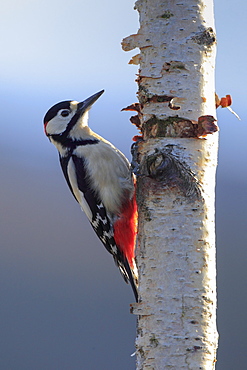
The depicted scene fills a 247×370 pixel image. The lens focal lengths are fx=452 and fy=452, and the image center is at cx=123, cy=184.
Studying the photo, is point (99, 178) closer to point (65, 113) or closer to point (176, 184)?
point (65, 113)

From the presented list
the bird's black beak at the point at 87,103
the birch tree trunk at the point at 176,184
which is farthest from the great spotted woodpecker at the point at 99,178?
the birch tree trunk at the point at 176,184

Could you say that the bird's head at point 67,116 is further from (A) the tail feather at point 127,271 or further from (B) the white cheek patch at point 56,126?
(A) the tail feather at point 127,271

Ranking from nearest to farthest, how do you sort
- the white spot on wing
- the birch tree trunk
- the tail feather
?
the birch tree trunk < the tail feather < the white spot on wing

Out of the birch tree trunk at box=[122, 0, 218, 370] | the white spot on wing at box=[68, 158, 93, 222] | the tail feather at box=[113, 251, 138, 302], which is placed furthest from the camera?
the white spot on wing at box=[68, 158, 93, 222]

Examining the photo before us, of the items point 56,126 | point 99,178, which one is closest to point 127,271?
point 99,178

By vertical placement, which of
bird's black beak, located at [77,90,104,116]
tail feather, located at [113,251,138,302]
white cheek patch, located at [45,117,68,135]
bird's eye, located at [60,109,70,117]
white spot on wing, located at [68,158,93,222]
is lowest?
tail feather, located at [113,251,138,302]

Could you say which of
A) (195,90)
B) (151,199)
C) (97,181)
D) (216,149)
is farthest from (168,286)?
(97,181)

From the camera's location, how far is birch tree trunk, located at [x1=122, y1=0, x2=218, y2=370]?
0.92m

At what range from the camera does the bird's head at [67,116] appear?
1.68 m

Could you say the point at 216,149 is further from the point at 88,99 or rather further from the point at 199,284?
the point at 88,99

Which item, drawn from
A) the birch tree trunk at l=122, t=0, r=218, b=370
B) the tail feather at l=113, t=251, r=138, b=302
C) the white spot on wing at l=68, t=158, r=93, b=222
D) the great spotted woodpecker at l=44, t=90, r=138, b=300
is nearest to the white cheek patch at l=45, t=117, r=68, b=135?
the great spotted woodpecker at l=44, t=90, r=138, b=300

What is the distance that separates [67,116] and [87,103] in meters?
0.09

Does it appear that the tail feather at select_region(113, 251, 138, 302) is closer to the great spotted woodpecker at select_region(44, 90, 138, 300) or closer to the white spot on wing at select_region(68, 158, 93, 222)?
the great spotted woodpecker at select_region(44, 90, 138, 300)

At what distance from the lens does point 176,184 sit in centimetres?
99
